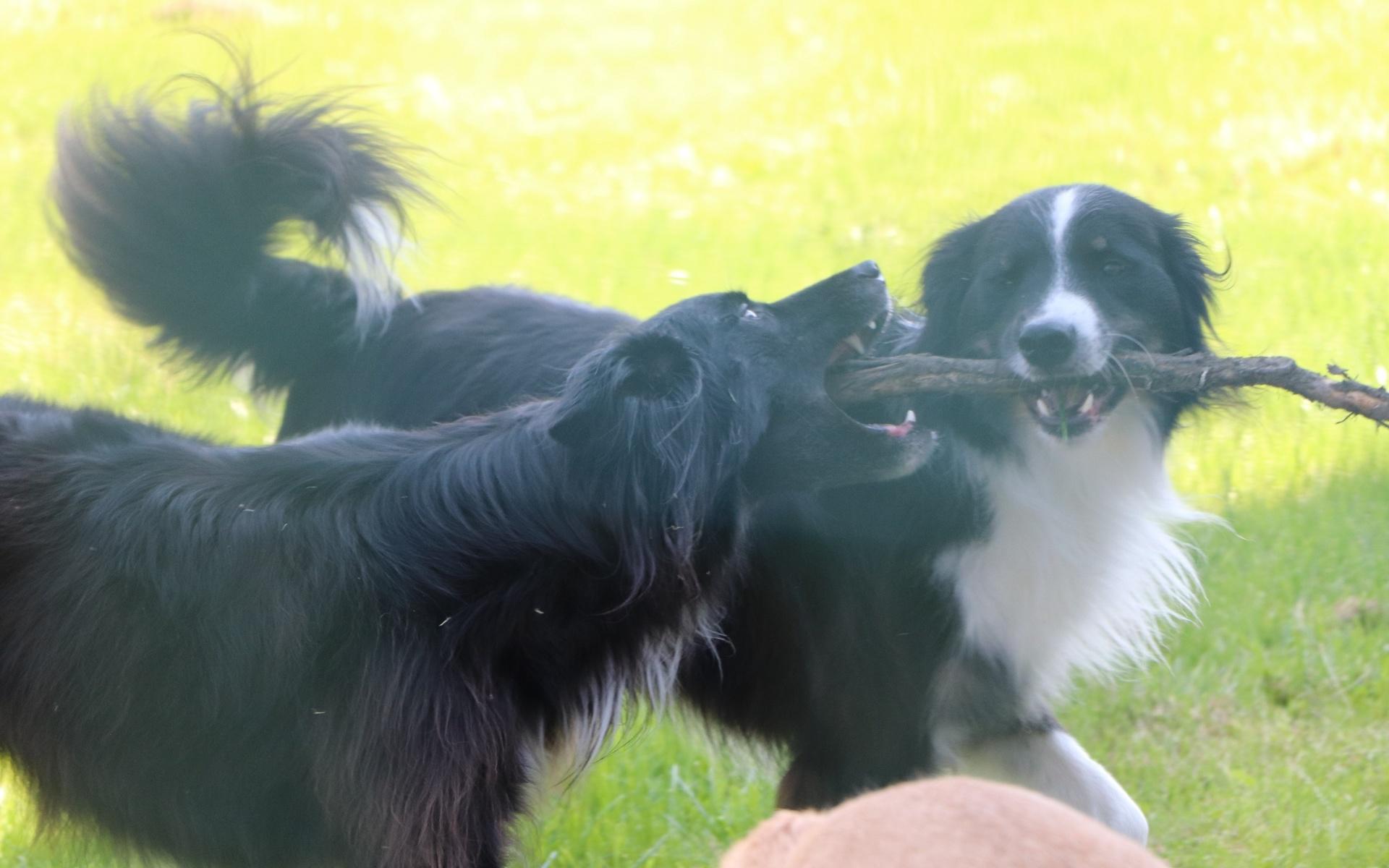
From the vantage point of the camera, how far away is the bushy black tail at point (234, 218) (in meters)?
3.89

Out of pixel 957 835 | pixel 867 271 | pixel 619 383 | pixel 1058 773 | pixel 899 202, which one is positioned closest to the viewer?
pixel 957 835

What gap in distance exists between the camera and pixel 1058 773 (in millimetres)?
3326

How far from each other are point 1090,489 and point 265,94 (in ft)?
8.40

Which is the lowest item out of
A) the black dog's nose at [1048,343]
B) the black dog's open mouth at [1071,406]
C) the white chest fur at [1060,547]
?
the white chest fur at [1060,547]

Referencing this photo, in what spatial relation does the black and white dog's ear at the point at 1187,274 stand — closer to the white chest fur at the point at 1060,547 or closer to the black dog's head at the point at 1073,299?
the black dog's head at the point at 1073,299

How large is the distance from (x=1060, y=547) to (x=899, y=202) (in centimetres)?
541

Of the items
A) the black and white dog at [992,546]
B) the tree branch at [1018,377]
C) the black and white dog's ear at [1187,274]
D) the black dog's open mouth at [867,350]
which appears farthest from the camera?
the black and white dog's ear at [1187,274]

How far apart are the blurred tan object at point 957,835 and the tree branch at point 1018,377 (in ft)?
4.44

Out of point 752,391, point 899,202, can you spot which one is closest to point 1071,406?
point 752,391

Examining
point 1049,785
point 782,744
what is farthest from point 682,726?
point 1049,785

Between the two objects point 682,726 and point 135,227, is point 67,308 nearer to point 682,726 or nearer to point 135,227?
point 135,227

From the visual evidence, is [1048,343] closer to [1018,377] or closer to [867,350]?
[1018,377]

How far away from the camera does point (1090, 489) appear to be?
3236 millimetres

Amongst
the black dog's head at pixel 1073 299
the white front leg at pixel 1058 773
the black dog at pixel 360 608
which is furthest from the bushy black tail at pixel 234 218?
the white front leg at pixel 1058 773
